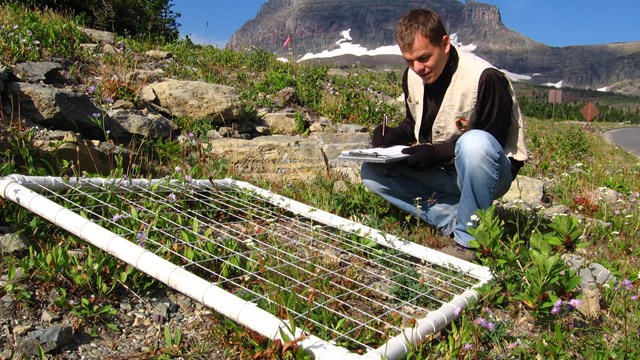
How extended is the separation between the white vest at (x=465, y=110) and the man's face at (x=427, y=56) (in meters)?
0.15

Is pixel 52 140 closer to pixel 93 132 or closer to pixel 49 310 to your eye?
pixel 93 132

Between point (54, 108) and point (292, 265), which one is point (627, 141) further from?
point (292, 265)

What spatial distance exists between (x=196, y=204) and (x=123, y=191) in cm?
65

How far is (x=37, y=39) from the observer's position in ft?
27.6

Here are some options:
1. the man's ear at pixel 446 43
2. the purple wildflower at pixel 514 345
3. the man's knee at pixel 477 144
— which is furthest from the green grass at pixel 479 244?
the man's ear at pixel 446 43

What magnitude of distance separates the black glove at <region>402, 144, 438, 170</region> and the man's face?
535 millimetres

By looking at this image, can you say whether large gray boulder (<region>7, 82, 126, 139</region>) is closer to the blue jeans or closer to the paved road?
the blue jeans

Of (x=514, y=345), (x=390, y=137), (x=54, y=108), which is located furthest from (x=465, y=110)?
(x=54, y=108)

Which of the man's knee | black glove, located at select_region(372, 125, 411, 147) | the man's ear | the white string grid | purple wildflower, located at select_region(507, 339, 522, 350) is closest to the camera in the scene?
purple wildflower, located at select_region(507, 339, 522, 350)

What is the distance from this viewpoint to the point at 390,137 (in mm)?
4902

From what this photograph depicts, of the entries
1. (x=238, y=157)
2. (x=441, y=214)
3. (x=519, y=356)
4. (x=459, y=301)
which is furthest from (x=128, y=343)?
(x=238, y=157)

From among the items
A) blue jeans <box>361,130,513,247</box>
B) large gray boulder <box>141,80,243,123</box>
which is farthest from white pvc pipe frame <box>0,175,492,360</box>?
large gray boulder <box>141,80,243,123</box>

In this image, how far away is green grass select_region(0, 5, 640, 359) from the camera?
2887 mm

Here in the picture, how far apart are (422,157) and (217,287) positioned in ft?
6.76
